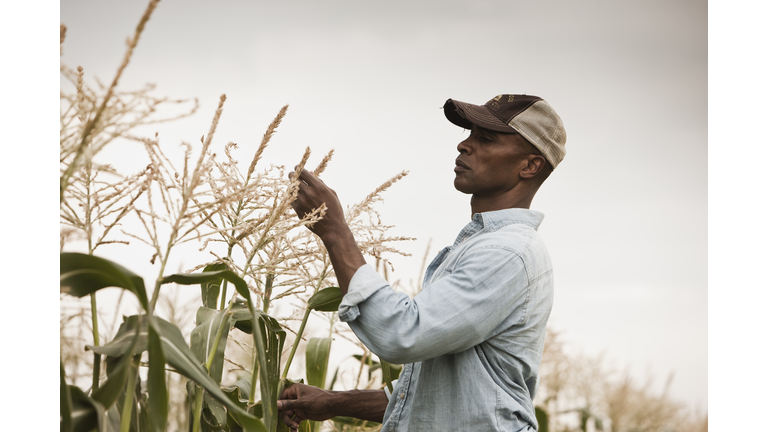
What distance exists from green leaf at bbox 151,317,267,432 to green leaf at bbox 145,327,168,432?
49mm

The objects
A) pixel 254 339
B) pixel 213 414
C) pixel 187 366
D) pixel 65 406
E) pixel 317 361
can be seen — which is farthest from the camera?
pixel 317 361

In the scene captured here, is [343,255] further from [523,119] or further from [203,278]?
[523,119]

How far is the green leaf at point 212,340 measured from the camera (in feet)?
4.53

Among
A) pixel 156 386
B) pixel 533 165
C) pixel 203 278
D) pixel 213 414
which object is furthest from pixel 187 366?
pixel 533 165

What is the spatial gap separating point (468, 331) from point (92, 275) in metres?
0.83

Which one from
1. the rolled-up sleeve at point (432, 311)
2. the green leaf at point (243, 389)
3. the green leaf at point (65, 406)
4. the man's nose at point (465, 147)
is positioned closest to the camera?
the green leaf at point (65, 406)

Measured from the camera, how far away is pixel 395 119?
169 inches

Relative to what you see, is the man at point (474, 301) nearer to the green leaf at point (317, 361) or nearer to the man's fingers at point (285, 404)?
the man's fingers at point (285, 404)

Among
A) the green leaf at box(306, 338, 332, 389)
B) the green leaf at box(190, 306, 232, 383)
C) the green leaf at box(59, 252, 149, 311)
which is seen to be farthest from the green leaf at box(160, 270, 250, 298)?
the green leaf at box(306, 338, 332, 389)

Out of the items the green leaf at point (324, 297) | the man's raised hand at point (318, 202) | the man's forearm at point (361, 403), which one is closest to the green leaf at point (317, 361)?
the man's forearm at point (361, 403)

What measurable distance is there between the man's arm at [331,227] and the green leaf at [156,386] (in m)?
0.50

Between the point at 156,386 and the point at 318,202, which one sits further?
the point at 318,202

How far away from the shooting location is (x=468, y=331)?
139 centimetres
